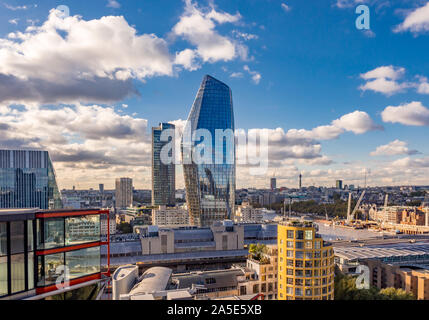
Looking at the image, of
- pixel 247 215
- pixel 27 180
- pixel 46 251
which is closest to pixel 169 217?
pixel 247 215

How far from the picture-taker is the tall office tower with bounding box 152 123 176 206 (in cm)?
5691

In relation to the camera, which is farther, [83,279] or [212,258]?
[212,258]

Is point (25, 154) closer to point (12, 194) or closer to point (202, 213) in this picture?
point (12, 194)

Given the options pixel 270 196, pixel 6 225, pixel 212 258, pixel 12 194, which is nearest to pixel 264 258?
pixel 212 258

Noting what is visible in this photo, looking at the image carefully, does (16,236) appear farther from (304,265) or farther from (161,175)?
(161,175)

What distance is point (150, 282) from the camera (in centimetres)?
832

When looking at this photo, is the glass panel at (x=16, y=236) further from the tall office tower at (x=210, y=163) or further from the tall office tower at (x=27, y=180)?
the tall office tower at (x=27, y=180)

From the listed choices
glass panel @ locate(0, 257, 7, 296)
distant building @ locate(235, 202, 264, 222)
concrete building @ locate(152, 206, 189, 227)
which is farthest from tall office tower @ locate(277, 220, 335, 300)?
distant building @ locate(235, 202, 264, 222)

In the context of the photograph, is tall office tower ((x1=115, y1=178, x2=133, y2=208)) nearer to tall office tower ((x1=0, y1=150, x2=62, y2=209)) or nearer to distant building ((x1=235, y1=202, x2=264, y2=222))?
distant building ((x1=235, y1=202, x2=264, y2=222))

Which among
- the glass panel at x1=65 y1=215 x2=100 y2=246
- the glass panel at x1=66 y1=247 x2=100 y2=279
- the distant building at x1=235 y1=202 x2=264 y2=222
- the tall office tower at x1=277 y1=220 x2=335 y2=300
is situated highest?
the glass panel at x1=65 y1=215 x2=100 y2=246
